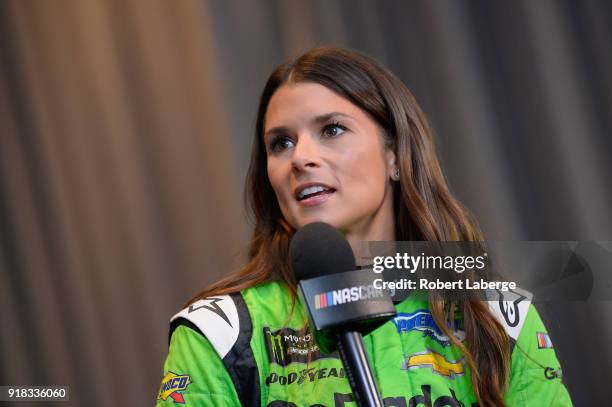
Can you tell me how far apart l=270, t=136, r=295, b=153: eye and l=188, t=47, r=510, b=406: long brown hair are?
4.7 inches

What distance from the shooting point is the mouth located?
50.4 inches

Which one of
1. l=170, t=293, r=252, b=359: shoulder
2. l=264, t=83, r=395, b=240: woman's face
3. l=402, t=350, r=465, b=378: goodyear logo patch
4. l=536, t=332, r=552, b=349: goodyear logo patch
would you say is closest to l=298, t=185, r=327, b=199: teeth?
l=264, t=83, r=395, b=240: woman's face

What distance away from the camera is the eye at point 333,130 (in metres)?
1.34

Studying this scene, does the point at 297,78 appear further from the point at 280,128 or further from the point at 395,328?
the point at 395,328

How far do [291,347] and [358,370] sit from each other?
0.65 m

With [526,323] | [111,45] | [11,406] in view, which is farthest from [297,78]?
[11,406]

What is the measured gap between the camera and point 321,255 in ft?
2.35

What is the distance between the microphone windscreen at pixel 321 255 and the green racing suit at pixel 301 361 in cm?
49

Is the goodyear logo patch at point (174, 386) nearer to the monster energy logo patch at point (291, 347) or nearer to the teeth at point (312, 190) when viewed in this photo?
the monster energy logo patch at point (291, 347)

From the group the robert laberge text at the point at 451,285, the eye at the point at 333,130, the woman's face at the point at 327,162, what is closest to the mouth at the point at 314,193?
the woman's face at the point at 327,162

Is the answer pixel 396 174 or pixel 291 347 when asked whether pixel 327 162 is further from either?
pixel 291 347

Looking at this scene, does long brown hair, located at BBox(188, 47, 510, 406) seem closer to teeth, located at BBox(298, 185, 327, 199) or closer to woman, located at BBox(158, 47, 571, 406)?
woman, located at BBox(158, 47, 571, 406)

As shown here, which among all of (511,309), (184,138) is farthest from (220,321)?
(184,138)

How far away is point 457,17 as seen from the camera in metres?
1.86
